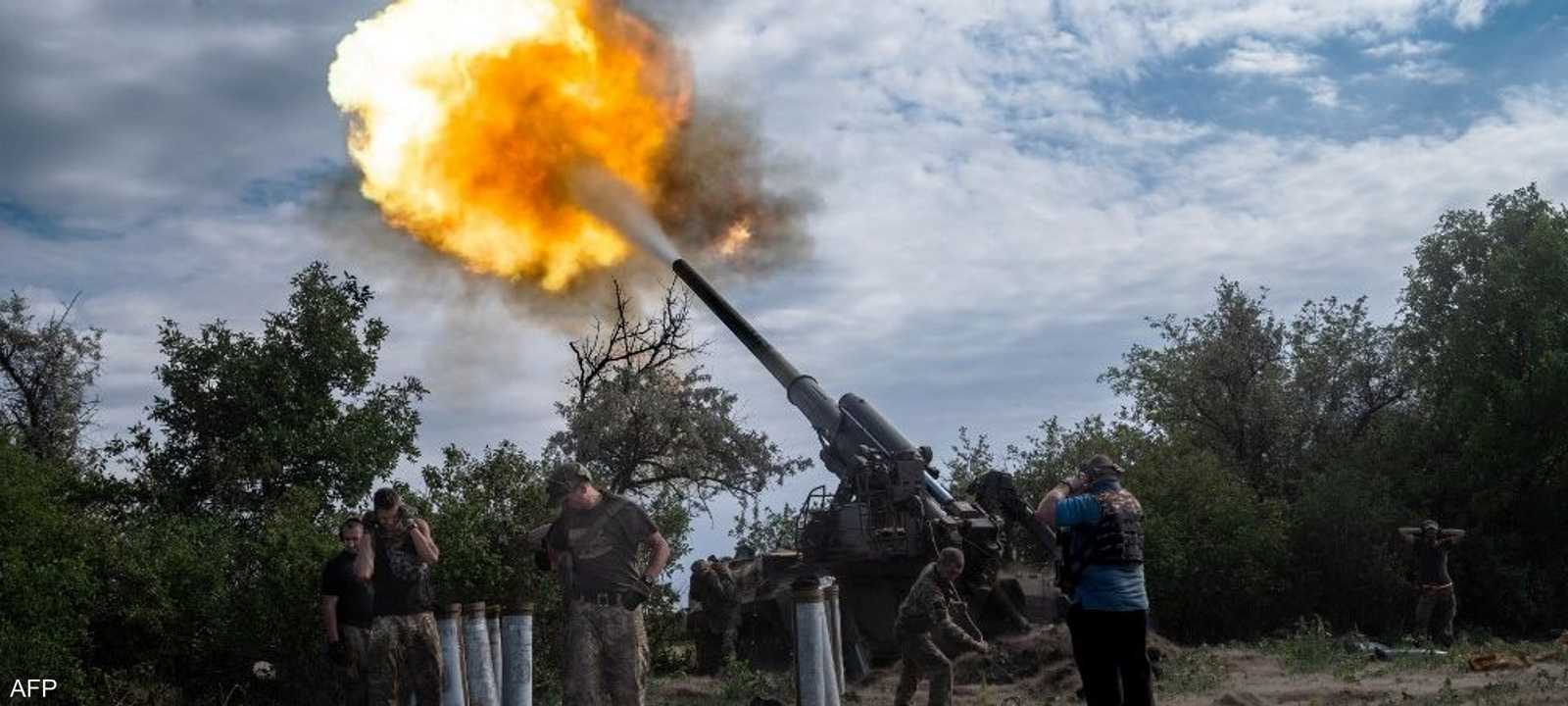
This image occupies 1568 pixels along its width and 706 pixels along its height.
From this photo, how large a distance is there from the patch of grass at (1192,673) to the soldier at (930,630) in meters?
3.99

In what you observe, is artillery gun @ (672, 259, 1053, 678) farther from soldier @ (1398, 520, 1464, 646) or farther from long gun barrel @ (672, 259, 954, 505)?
soldier @ (1398, 520, 1464, 646)

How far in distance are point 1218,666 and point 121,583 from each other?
12.3 meters

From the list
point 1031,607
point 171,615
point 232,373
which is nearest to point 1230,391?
point 1031,607

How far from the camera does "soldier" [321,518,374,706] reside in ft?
34.3

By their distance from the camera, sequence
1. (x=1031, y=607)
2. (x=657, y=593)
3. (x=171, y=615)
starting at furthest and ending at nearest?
(x=1031, y=607), (x=657, y=593), (x=171, y=615)

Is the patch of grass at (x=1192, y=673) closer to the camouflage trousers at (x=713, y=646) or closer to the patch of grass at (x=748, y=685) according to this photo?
the patch of grass at (x=748, y=685)

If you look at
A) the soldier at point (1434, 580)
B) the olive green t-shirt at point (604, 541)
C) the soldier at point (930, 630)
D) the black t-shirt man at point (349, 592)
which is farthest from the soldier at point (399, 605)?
the soldier at point (1434, 580)

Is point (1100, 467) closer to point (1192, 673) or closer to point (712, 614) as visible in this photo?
point (1192, 673)

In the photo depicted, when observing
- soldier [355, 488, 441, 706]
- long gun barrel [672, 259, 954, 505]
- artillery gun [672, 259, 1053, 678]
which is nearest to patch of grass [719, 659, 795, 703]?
artillery gun [672, 259, 1053, 678]

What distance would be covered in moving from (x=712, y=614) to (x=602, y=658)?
10302 mm

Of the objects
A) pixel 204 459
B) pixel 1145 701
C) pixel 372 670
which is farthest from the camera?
pixel 204 459

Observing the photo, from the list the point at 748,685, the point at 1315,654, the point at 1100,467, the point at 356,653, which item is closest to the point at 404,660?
the point at 356,653

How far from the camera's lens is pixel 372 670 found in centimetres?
1003

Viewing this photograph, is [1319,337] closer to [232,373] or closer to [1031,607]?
[1031,607]
